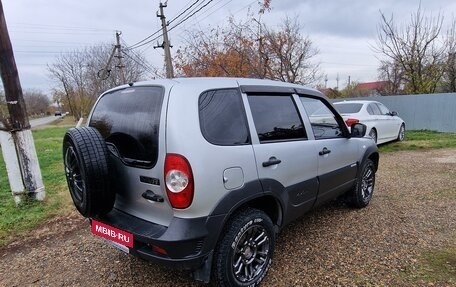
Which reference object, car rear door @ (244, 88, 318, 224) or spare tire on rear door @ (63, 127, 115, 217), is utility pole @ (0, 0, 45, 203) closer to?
spare tire on rear door @ (63, 127, 115, 217)

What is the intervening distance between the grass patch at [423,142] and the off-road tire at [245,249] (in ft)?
26.4

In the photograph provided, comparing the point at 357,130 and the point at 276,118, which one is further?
the point at 357,130

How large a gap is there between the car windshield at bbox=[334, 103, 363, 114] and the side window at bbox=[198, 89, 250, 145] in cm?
700

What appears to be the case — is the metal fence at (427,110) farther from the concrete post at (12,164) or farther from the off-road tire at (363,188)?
the concrete post at (12,164)

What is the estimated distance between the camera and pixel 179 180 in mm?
2193

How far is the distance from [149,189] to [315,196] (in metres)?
1.83

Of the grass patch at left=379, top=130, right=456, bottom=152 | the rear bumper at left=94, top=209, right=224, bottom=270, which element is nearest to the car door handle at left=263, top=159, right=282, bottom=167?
the rear bumper at left=94, top=209, right=224, bottom=270

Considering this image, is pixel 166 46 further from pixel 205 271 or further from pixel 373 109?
pixel 205 271

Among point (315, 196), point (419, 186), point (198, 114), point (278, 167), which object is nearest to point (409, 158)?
point (419, 186)

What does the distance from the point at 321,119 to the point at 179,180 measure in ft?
7.34

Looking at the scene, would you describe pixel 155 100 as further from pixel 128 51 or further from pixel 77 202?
pixel 128 51

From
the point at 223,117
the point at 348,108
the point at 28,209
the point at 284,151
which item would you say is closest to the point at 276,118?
the point at 284,151

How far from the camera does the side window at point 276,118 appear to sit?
2.79 metres

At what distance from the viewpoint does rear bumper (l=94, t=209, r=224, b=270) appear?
221 centimetres
